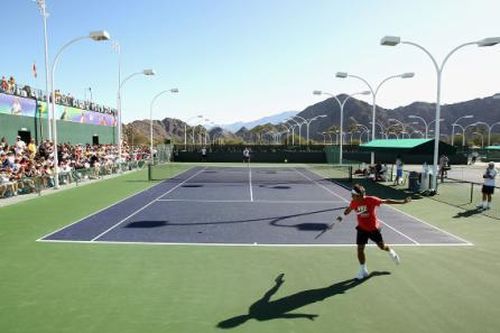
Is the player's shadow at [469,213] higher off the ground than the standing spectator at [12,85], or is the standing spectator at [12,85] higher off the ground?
the standing spectator at [12,85]

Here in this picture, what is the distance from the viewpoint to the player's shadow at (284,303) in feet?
23.5

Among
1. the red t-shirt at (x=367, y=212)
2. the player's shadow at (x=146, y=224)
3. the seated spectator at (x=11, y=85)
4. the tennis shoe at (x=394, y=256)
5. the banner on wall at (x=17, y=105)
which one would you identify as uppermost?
the seated spectator at (x=11, y=85)

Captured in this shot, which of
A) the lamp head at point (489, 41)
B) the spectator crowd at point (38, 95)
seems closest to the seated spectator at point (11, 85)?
the spectator crowd at point (38, 95)

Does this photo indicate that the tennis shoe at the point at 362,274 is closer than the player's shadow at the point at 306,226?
Yes

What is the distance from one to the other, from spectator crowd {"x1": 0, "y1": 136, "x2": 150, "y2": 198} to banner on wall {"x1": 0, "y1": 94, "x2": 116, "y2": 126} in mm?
3488

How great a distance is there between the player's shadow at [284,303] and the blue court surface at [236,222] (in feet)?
11.4

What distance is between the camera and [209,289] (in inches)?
336

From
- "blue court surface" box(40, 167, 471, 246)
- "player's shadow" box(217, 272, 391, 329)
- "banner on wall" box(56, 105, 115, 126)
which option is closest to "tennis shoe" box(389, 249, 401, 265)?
"player's shadow" box(217, 272, 391, 329)

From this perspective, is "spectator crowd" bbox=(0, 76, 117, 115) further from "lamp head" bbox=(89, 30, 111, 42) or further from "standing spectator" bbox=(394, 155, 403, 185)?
"standing spectator" bbox=(394, 155, 403, 185)

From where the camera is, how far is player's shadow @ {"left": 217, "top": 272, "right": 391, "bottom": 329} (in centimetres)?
717

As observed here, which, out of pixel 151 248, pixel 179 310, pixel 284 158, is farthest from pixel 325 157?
pixel 179 310

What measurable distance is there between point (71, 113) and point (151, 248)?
114 feet

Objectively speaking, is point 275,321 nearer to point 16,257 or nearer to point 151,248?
point 151,248

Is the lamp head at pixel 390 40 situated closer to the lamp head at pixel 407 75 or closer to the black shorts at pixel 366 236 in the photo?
the lamp head at pixel 407 75
